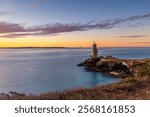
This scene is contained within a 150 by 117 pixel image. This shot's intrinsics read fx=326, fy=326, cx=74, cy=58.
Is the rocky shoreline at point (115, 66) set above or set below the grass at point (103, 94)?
below

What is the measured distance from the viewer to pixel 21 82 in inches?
3093

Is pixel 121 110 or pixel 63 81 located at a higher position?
pixel 121 110

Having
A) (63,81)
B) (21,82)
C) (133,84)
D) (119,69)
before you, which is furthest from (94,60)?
(133,84)

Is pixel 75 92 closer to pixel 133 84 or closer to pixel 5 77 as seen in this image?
pixel 133 84

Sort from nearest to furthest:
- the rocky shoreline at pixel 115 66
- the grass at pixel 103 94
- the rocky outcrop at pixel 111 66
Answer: the grass at pixel 103 94 → the rocky shoreline at pixel 115 66 → the rocky outcrop at pixel 111 66

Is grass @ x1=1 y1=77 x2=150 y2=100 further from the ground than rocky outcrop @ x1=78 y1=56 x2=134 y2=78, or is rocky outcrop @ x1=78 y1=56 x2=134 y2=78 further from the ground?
grass @ x1=1 y1=77 x2=150 y2=100

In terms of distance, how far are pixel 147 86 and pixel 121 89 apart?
135cm

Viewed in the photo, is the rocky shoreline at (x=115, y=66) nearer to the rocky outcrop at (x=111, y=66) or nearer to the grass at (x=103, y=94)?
the rocky outcrop at (x=111, y=66)

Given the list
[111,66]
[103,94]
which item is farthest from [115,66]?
[103,94]

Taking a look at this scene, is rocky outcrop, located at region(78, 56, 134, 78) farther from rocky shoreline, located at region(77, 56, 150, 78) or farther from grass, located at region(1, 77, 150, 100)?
grass, located at region(1, 77, 150, 100)

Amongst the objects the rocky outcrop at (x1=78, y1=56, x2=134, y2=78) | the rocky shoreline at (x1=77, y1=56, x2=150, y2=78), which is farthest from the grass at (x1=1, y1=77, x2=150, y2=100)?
the rocky outcrop at (x1=78, y1=56, x2=134, y2=78)

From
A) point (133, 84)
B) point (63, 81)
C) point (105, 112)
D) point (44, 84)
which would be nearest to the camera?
point (105, 112)

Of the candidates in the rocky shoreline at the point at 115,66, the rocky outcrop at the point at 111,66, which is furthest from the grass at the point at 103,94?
the rocky outcrop at the point at 111,66

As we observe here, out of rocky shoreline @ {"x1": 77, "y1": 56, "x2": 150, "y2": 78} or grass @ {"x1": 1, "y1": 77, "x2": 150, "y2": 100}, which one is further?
rocky shoreline @ {"x1": 77, "y1": 56, "x2": 150, "y2": 78}
